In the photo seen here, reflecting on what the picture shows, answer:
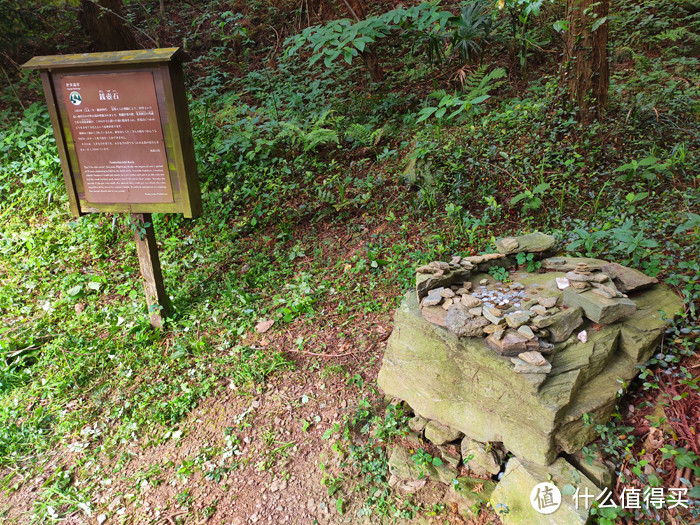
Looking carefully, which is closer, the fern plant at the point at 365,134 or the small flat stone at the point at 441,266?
the small flat stone at the point at 441,266

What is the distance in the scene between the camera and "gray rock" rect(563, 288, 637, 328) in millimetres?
2930

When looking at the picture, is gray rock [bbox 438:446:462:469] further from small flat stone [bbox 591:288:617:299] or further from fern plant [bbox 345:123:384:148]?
fern plant [bbox 345:123:384:148]

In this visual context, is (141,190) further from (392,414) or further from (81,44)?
(81,44)

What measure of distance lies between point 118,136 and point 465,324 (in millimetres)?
3344

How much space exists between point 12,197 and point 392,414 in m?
6.43

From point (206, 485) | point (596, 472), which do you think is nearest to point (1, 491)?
point (206, 485)

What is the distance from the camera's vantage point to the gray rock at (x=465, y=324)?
2.94m

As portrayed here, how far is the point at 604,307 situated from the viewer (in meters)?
2.91

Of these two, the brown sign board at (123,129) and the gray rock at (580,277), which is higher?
the brown sign board at (123,129)

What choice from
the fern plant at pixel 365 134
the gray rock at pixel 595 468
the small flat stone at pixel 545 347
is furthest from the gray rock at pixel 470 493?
the fern plant at pixel 365 134

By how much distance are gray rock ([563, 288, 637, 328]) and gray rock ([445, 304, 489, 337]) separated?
0.70 m

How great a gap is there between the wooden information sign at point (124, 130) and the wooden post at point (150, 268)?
5 centimetres

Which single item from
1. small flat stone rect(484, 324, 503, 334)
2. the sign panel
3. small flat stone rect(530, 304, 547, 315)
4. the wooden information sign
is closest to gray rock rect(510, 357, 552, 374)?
small flat stone rect(484, 324, 503, 334)

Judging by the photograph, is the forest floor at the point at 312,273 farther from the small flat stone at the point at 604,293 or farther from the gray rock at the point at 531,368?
the gray rock at the point at 531,368
